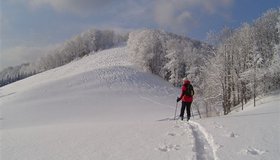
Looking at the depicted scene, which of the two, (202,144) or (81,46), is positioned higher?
(81,46)

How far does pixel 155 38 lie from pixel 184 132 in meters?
92.0

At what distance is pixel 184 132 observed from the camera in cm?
1369

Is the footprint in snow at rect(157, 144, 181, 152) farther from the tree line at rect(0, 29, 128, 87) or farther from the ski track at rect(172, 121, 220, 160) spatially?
the tree line at rect(0, 29, 128, 87)

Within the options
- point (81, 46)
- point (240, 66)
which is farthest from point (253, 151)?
point (81, 46)

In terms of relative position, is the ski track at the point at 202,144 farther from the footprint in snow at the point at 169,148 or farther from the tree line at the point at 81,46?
the tree line at the point at 81,46

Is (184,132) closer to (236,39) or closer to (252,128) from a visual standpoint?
(252,128)

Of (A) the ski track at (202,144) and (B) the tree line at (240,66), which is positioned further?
(B) the tree line at (240,66)

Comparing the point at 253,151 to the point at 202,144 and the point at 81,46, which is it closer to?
the point at 202,144

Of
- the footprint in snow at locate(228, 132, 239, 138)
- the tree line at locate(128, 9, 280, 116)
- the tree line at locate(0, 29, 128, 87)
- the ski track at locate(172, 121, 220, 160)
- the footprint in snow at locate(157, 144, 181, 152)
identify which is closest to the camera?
the ski track at locate(172, 121, 220, 160)

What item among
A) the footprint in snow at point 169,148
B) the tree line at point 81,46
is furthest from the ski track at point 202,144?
the tree line at point 81,46

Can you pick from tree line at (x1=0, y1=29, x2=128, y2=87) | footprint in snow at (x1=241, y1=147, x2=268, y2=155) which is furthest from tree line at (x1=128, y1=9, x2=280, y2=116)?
tree line at (x1=0, y1=29, x2=128, y2=87)

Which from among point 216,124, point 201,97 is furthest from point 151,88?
point 216,124

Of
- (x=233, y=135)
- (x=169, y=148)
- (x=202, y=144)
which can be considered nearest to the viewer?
(x=169, y=148)

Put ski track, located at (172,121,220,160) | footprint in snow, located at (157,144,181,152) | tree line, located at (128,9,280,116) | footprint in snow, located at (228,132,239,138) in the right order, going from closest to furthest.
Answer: ski track, located at (172,121,220,160) < footprint in snow, located at (157,144,181,152) < footprint in snow, located at (228,132,239,138) < tree line, located at (128,9,280,116)
